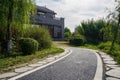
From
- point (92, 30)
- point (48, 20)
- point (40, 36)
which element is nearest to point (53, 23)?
point (48, 20)

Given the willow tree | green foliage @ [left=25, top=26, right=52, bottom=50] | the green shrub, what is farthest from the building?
the willow tree

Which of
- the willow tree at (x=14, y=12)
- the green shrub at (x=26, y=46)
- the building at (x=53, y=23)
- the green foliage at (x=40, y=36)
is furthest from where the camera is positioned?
the building at (x=53, y=23)

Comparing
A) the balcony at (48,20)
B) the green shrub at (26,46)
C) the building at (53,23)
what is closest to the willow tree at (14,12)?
the green shrub at (26,46)

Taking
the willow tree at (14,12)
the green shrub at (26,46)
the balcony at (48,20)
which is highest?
the balcony at (48,20)

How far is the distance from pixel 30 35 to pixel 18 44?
333 centimetres

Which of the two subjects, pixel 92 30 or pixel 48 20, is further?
pixel 92 30

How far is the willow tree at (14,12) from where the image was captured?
15280 mm

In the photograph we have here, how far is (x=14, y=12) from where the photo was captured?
15.8m

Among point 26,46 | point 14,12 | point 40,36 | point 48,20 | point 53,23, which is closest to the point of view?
point 14,12

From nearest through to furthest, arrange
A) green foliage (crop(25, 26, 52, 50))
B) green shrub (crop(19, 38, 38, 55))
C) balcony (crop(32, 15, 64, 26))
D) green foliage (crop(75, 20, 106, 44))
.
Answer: green shrub (crop(19, 38, 38, 55)) < green foliage (crop(25, 26, 52, 50)) < balcony (crop(32, 15, 64, 26)) < green foliage (crop(75, 20, 106, 44))

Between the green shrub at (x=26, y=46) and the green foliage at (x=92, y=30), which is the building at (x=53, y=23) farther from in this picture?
the green shrub at (x=26, y=46)

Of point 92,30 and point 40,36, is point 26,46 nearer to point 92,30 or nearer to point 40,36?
point 40,36

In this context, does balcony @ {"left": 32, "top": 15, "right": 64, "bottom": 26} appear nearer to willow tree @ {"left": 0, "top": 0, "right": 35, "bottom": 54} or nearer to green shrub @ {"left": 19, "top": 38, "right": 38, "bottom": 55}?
green shrub @ {"left": 19, "top": 38, "right": 38, "bottom": 55}

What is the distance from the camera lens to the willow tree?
15.3m
